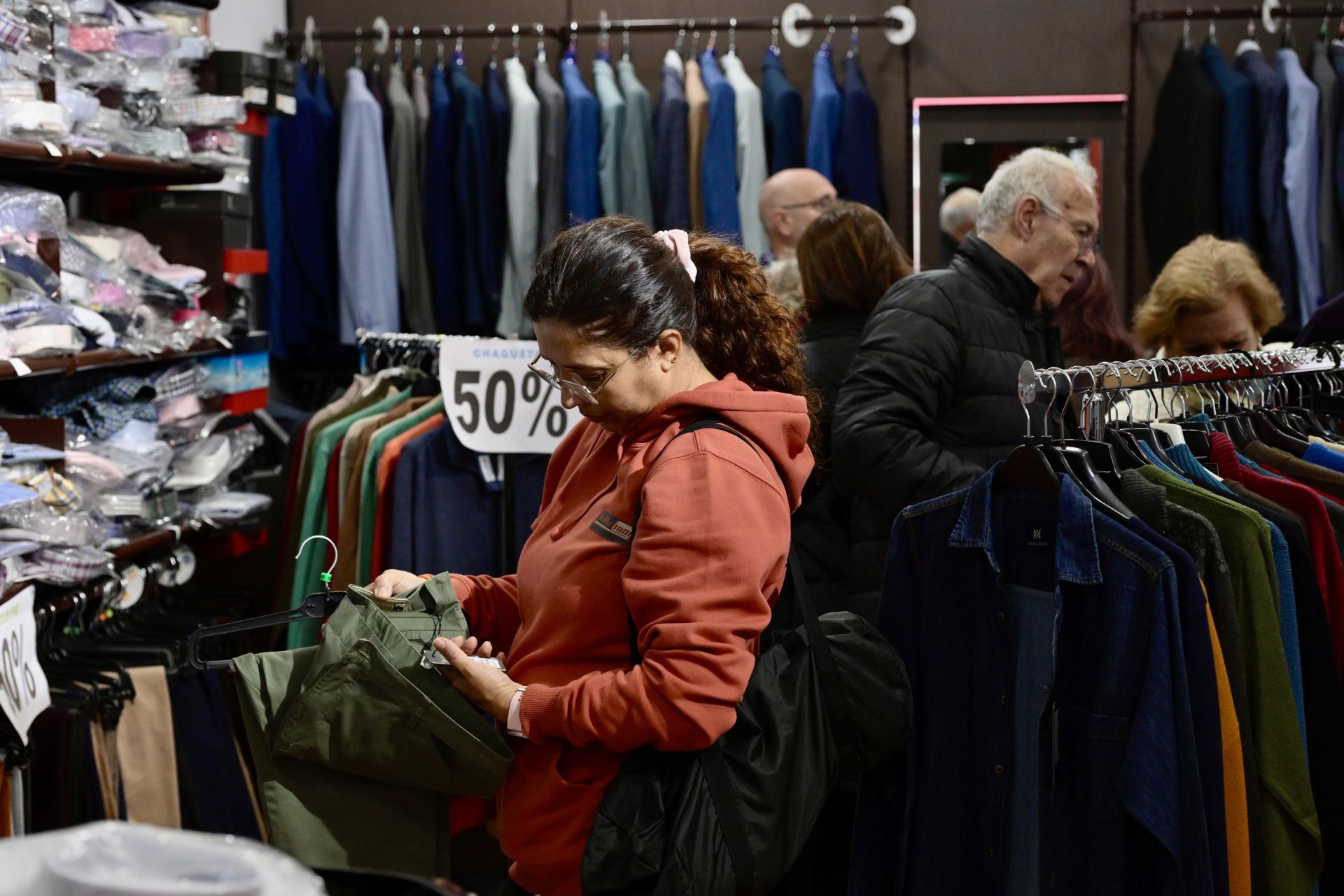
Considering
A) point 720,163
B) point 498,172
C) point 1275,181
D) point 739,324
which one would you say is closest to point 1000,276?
point 739,324

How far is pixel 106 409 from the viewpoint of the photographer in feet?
9.80

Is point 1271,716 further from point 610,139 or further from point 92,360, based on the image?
point 610,139

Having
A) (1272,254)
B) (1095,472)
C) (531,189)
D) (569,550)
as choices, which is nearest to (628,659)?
(569,550)

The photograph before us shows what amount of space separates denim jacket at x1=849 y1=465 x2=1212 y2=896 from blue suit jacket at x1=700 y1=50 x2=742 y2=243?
3265mm

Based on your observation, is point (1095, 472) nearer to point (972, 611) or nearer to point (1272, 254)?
point (972, 611)

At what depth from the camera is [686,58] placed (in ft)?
17.5

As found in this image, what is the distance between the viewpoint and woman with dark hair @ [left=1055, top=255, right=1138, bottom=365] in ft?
11.7

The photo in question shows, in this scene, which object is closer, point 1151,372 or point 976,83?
point 1151,372

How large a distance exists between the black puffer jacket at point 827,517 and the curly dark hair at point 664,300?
0.95m

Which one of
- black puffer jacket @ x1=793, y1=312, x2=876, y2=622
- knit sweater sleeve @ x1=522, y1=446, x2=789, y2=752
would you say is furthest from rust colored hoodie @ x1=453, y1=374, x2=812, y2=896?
black puffer jacket @ x1=793, y1=312, x2=876, y2=622

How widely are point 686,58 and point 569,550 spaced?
4167 mm

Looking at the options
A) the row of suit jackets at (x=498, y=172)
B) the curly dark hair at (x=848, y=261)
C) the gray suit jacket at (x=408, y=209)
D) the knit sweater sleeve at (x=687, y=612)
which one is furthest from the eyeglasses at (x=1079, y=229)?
the gray suit jacket at (x=408, y=209)

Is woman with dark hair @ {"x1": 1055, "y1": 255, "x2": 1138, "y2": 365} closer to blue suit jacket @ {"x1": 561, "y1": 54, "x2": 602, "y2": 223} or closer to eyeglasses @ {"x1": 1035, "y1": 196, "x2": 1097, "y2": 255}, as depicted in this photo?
eyeglasses @ {"x1": 1035, "y1": 196, "x2": 1097, "y2": 255}

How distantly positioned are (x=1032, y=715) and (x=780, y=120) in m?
3.69
